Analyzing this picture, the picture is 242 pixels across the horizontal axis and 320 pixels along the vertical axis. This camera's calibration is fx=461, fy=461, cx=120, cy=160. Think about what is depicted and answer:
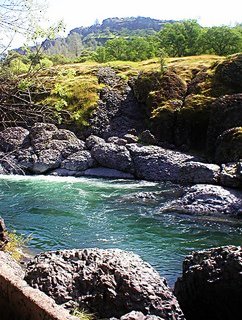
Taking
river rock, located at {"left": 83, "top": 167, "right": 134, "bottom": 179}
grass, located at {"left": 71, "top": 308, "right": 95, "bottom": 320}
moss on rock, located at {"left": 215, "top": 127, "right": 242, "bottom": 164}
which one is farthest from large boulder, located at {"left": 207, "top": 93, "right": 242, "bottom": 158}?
grass, located at {"left": 71, "top": 308, "right": 95, "bottom": 320}

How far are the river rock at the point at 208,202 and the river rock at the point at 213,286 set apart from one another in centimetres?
881

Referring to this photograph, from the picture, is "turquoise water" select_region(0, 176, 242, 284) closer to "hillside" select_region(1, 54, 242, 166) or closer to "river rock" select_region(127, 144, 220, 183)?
"river rock" select_region(127, 144, 220, 183)

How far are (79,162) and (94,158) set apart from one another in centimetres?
95

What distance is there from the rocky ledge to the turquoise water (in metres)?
1.78

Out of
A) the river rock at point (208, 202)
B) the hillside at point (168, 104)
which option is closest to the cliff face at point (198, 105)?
the hillside at point (168, 104)

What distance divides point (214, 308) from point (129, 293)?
2.05 m

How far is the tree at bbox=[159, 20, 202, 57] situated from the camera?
184ft

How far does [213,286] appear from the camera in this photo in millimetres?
8117

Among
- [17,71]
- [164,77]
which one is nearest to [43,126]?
[164,77]

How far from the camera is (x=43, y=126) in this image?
1170 inches

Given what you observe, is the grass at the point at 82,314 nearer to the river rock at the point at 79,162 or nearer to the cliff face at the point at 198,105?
the cliff face at the point at 198,105

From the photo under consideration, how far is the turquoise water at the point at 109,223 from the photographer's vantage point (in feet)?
45.7

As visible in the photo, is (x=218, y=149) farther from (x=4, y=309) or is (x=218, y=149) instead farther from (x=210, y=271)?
(x=4, y=309)

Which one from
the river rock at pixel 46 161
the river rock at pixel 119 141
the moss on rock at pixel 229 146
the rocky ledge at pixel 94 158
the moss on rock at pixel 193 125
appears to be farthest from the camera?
the moss on rock at pixel 193 125
